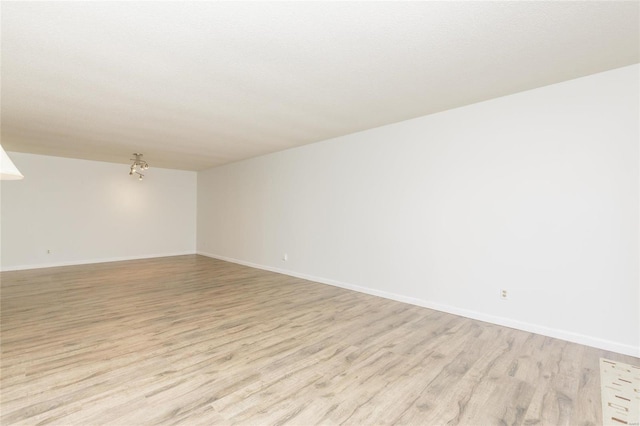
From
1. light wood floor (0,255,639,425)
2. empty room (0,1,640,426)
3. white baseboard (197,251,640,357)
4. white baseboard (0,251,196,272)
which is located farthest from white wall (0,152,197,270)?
white baseboard (197,251,640,357)

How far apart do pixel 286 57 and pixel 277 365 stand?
8.35 feet

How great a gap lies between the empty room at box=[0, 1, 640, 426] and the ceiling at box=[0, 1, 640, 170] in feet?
0.07

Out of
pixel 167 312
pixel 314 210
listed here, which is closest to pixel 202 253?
pixel 314 210

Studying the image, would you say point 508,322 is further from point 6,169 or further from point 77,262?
point 77,262

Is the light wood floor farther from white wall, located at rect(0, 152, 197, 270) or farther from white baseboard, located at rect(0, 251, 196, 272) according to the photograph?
white wall, located at rect(0, 152, 197, 270)

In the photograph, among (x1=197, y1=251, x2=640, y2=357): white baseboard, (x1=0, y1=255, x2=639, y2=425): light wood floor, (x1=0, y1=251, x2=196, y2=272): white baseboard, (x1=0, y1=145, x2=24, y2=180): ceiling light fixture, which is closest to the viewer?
(x1=0, y1=145, x2=24, y2=180): ceiling light fixture

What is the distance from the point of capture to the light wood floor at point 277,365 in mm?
1877

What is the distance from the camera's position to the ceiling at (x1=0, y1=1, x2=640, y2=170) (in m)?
1.95

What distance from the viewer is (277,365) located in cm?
244

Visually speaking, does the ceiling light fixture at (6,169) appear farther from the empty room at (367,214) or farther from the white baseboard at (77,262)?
the white baseboard at (77,262)

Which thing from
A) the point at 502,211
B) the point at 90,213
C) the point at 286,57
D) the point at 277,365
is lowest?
the point at 277,365

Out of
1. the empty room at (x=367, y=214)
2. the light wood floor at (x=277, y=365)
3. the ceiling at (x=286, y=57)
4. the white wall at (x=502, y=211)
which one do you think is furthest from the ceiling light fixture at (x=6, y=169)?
the white wall at (x=502, y=211)

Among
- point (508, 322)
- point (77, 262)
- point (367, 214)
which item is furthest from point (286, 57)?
point (77, 262)

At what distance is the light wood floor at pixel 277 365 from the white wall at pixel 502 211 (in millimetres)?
367
